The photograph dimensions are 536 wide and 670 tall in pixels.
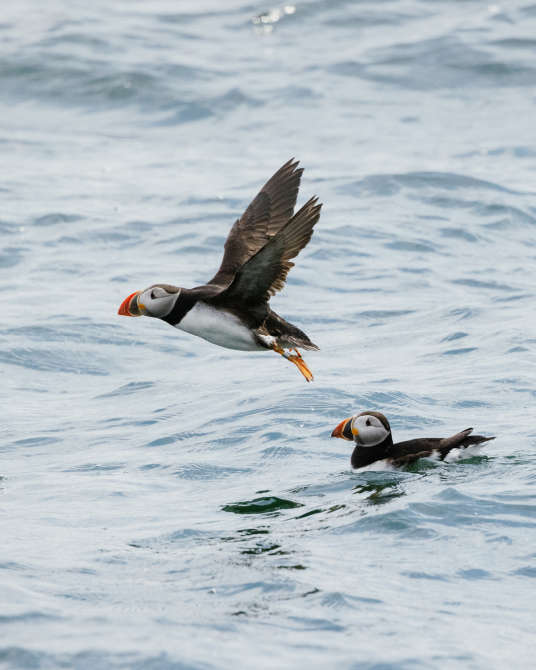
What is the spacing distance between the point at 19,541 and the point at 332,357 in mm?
5125

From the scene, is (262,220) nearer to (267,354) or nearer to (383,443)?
(383,443)

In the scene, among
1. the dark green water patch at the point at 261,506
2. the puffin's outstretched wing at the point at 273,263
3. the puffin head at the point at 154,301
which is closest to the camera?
the puffin's outstretched wing at the point at 273,263

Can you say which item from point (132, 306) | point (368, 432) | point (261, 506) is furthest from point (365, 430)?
point (132, 306)

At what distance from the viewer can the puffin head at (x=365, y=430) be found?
8.98m

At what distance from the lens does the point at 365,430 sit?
29.5 feet

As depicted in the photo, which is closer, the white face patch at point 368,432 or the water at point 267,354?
the water at point 267,354

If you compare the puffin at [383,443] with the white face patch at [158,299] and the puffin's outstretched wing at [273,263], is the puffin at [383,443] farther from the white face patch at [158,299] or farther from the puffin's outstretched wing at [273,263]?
the white face patch at [158,299]

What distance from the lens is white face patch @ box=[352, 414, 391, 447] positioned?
8.98 m

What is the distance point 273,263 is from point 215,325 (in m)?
0.71

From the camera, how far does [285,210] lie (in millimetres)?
9242

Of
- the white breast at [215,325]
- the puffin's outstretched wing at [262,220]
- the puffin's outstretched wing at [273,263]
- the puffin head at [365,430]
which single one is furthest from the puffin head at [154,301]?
the puffin head at [365,430]

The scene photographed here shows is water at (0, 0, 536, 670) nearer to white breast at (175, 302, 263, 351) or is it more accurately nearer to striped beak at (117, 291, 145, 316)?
white breast at (175, 302, 263, 351)

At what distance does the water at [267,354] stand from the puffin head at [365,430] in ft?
0.86

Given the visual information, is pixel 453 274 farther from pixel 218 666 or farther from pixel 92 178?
pixel 218 666
